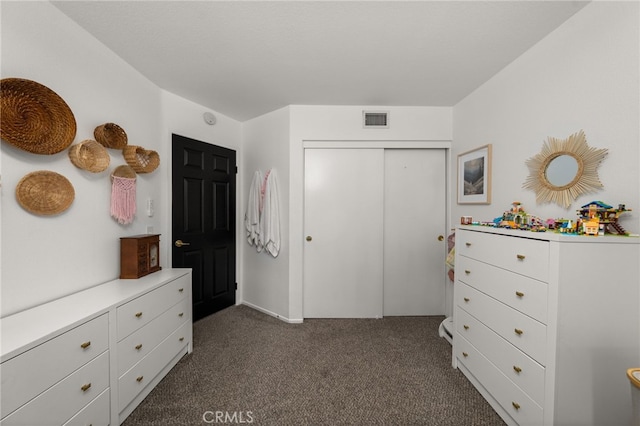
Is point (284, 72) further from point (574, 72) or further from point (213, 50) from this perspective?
point (574, 72)

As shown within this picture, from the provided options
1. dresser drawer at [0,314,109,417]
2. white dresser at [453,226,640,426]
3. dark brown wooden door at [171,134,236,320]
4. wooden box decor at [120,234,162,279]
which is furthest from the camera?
dark brown wooden door at [171,134,236,320]

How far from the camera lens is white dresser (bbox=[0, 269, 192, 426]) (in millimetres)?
946

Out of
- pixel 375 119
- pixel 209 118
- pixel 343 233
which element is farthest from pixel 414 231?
pixel 209 118

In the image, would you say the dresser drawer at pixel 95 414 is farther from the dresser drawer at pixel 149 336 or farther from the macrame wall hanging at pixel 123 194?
the macrame wall hanging at pixel 123 194

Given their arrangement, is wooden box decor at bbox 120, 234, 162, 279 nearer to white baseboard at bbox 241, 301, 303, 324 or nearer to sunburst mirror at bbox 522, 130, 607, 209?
white baseboard at bbox 241, 301, 303, 324

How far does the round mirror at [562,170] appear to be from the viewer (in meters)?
1.44

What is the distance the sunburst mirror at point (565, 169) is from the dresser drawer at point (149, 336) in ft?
9.23

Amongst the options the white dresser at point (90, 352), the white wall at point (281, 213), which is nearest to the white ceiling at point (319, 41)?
the white wall at point (281, 213)

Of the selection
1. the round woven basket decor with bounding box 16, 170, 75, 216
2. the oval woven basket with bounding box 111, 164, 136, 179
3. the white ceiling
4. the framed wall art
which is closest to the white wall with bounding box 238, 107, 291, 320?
the white ceiling

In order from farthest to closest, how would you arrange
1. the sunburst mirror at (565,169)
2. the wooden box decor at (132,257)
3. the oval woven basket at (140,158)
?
the oval woven basket at (140,158) → the wooden box decor at (132,257) → the sunburst mirror at (565,169)

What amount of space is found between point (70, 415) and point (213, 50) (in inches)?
90.4

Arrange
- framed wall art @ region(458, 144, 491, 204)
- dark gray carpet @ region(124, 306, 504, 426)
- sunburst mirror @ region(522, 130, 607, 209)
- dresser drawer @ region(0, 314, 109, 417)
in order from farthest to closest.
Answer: framed wall art @ region(458, 144, 491, 204), dark gray carpet @ region(124, 306, 504, 426), sunburst mirror @ region(522, 130, 607, 209), dresser drawer @ region(0, 314, 109, 417)

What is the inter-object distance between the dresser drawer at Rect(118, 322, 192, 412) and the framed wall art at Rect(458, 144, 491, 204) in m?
2.92

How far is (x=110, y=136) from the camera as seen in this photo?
67.7 inches
